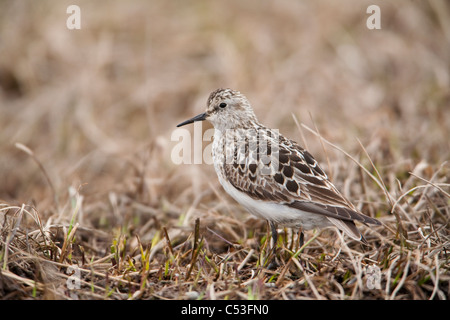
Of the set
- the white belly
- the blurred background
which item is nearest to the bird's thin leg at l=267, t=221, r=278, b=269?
the white belly

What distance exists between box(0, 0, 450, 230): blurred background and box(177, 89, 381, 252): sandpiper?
136 cm

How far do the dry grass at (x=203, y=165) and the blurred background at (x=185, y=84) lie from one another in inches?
1.4

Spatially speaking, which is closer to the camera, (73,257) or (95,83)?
(73,257)

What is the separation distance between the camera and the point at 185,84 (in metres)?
9.86

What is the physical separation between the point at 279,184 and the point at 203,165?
3.23 m

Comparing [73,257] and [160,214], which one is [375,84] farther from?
[73,257]

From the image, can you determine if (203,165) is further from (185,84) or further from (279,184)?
(279,184)

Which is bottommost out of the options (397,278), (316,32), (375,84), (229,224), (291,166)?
(397,278)

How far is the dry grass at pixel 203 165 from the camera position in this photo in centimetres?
418

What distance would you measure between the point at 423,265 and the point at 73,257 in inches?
118

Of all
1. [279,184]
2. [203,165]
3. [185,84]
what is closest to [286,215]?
[279,184]

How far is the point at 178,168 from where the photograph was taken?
727 centimetres

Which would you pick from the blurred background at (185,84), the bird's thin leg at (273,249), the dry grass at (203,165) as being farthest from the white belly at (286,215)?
the blurred background at (185,84)

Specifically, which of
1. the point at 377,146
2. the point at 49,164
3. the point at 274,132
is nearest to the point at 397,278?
the point at 274,132
